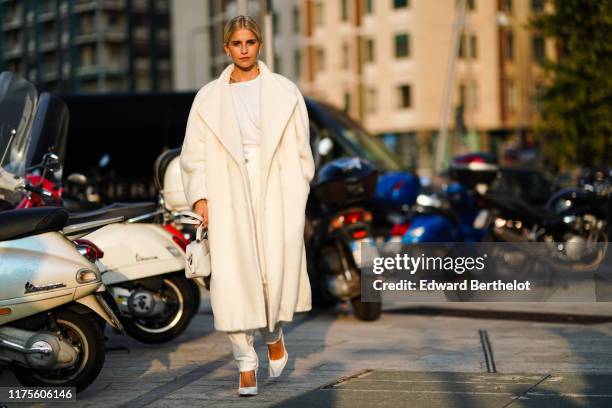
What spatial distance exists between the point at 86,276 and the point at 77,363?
17.9 inches

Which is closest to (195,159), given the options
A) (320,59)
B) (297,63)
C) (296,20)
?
(320,59)

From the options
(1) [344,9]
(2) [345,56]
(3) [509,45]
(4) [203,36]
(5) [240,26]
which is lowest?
(5) [240,26]

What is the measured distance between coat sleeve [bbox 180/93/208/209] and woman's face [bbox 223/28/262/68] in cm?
31

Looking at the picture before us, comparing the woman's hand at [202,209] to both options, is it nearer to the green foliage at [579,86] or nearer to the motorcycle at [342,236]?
the motorcycle at [342,236]

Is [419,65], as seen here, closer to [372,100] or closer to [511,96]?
[372,100]

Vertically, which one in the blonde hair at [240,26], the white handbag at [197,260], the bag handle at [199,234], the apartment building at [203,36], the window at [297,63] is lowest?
the white handbag at [197,260]

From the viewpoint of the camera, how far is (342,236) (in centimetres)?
1053

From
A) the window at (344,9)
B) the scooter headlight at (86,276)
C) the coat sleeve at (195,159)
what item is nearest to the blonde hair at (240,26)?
the coat sleeve at (195,159)

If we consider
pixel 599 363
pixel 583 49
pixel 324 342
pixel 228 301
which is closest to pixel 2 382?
pixel 228 301

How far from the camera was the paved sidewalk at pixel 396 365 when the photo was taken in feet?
21.2

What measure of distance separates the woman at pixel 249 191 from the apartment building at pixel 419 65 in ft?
187

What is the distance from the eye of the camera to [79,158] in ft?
62.4

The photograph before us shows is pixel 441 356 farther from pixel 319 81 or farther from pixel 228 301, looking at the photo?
pixel 319 81

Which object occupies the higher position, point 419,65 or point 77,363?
point 419,65
